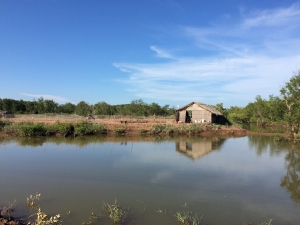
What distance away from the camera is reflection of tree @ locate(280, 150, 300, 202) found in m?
7.06

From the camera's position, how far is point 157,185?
7.24 m

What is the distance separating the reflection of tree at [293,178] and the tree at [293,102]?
26.3 feet

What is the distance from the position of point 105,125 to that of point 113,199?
592 inches

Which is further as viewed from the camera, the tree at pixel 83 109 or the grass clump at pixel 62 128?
the tree at pixel 83 109

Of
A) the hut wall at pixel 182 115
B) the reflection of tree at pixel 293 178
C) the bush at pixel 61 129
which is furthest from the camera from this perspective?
the hut wall at pixel 182 115

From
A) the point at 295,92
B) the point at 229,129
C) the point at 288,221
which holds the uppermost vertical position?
the point at 295,92

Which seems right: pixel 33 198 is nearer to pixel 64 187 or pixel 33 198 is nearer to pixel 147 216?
pixel 64 187

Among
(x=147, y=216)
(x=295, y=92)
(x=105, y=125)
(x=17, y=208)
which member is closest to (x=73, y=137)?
(x=105, y=125)

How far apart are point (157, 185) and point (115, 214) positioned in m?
2.40

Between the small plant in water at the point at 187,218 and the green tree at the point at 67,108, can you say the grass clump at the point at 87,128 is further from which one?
the green tree at the point at 67,108

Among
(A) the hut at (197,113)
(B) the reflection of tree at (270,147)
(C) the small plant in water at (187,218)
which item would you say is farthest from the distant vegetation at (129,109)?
(C) the small plant in water at (187,218)

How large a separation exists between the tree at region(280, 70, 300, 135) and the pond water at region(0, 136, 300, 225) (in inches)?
335

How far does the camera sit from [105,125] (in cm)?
2081

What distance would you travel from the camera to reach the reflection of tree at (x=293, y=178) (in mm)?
7062
